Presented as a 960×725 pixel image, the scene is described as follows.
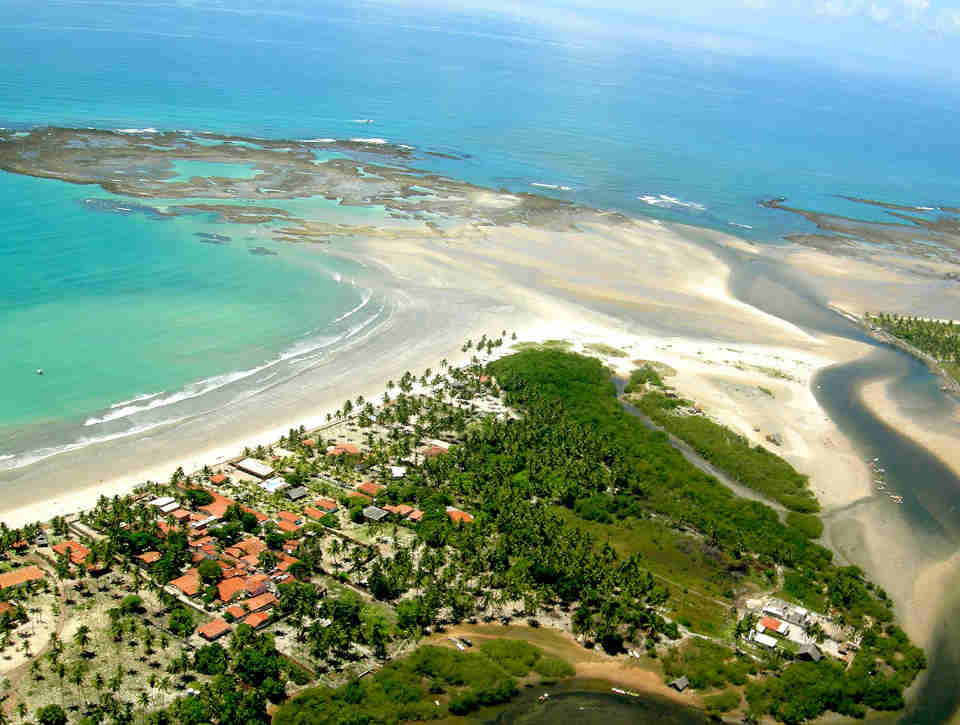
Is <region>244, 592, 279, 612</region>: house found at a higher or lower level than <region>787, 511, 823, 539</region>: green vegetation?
lower

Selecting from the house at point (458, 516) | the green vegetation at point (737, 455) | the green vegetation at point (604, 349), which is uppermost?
the green vegetation at point (604, 349)

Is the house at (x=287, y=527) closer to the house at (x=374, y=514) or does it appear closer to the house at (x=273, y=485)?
the house at (x=273, y=485)

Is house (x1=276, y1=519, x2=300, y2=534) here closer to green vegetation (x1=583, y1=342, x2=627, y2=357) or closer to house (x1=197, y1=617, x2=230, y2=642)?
house (x1=197, y1=617, x2=230, y2=642)

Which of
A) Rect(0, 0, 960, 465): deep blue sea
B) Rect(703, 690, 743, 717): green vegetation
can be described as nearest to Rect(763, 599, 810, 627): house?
Rect(703, 690, 743, 717): green vegetation

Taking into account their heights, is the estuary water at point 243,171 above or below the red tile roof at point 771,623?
above

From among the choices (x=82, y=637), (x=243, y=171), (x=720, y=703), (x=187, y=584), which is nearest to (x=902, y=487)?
(x=720, y=703)

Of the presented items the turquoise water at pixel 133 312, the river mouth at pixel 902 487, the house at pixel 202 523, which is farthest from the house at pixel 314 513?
the river mouth at pixel 902 487

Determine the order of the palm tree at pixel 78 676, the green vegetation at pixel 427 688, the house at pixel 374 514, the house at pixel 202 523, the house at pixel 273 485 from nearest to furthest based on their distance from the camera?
the palm tree at pixel 78 676 < the green vegetation at pixel 427 688 < the house at pixel 202 523 < the house at pixel 374 514 < the house at pixel 273 485

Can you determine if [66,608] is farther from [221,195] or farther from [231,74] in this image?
[231,74]
